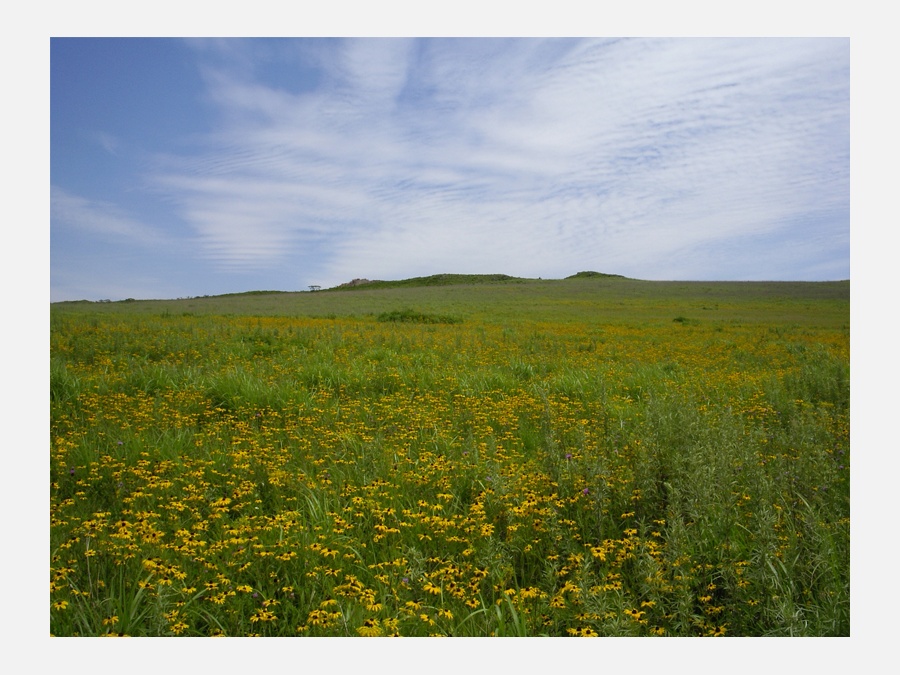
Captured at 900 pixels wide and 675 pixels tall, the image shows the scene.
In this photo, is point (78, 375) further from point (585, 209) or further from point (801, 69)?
point (801, 69)

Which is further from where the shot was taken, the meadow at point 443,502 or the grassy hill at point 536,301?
the grassy hill at point 536,301

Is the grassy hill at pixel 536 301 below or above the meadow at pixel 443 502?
above

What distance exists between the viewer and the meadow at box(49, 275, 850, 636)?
258 centimetres

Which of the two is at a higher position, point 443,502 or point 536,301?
point 536,301

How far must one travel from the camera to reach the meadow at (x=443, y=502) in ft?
8.46

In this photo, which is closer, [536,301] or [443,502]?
[443,502]

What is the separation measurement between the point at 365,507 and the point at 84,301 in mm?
3250

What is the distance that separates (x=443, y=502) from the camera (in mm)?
3447

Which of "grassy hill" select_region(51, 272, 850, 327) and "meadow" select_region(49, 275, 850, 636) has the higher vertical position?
"grassy hill" select_region(51, 272, 850, 327)

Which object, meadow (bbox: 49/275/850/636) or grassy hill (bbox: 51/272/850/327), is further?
grassy hill (bbox: 51/272/850/327)
